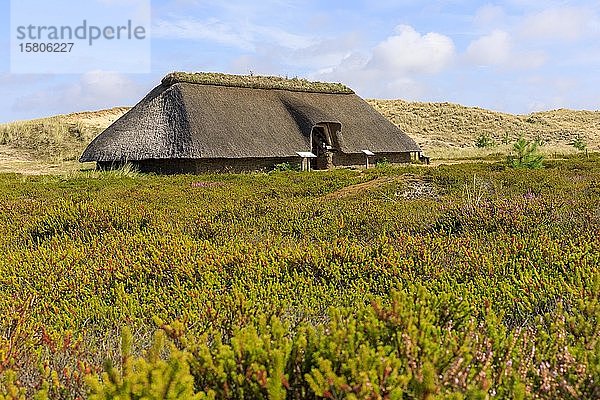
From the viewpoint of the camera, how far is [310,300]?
174 inches

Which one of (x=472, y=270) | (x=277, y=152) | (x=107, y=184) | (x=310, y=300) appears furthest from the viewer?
(x=277, y=152)

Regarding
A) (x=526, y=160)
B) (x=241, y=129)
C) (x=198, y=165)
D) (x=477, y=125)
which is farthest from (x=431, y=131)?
(x=526, y=160)

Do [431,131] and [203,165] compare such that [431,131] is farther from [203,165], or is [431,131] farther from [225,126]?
[203,165]

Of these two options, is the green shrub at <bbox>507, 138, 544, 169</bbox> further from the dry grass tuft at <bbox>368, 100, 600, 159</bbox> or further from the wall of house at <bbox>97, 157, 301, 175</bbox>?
the dry grass tuft at <bbox>368, 100, 600, 159</bbox>

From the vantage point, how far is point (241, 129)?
25.8 metres

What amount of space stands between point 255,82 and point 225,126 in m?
4.97

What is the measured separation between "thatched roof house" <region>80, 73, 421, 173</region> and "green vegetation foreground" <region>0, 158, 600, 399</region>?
14196mm

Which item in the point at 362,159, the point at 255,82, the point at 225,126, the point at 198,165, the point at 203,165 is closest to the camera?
the point at 198,165

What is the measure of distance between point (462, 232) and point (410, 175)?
860 centimetres

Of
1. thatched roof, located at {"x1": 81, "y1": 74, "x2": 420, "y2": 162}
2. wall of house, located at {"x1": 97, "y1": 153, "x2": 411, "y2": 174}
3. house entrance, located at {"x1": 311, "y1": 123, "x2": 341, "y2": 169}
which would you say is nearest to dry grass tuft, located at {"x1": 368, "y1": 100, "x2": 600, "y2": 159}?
thatched roof, located at {"x1": 81, "y1": 74, "x2": 420, "y2": 162}

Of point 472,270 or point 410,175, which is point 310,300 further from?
point 410,175

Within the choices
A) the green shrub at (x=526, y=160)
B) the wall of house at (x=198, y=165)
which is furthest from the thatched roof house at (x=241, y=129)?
the green shrub at (x=526, y=160)

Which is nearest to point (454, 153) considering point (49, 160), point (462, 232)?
Answer: point (49, 160)

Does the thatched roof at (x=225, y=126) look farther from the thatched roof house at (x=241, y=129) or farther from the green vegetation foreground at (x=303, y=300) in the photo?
the green vegetation foreground at (x=303, y=300)
